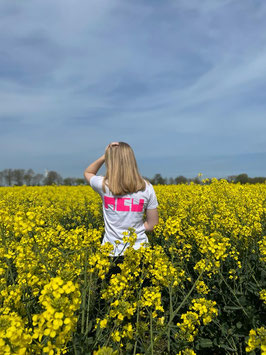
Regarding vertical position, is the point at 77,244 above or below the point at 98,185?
below

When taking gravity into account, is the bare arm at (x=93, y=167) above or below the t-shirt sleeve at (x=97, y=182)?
above

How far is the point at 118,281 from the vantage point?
204 cm

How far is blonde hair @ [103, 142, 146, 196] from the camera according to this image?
2781 millimetres

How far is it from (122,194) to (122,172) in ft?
0.74

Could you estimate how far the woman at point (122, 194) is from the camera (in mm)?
2791

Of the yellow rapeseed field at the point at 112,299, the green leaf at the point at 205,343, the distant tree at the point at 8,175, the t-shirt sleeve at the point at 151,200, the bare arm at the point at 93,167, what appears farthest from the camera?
the distant tree at the point at 8,175

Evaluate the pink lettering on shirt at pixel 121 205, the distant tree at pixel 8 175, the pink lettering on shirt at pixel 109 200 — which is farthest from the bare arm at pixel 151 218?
the distant tree at pixel 8 175

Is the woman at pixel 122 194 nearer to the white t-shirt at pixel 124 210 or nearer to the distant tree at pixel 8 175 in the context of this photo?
the white t-shirt at pixel 124 210

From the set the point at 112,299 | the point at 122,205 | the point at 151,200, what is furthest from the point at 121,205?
the point at 112,299

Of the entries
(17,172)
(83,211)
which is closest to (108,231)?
(83,211)

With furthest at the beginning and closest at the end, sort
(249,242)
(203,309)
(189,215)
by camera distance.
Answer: (189,215), (249,242), (203,309)

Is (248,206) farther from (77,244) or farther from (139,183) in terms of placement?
(77,244)

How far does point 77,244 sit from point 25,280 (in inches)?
19.7

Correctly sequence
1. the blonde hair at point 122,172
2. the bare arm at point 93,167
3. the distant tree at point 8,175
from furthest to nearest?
1. the distant tree at point 8,175
2. the bare arm at point 93,167
3. the blonde hair at point 122,172
